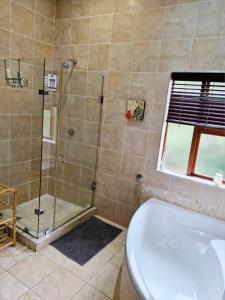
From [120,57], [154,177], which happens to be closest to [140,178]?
[154,177]

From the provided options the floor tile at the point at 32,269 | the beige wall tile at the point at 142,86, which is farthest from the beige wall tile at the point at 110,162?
the floor tile at the point at 32,269

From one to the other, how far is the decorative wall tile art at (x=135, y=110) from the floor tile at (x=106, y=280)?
1469mm

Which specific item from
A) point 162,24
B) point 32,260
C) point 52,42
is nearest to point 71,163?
point 32,260

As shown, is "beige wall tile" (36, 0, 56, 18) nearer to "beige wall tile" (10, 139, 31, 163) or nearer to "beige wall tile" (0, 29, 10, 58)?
"beige wall tile" (0, 29, 10, 58)

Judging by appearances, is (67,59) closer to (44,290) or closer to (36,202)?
(36,202)

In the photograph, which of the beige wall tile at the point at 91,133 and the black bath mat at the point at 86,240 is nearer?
the black bath mat at the point at 86,240

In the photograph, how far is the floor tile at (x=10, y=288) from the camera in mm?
1606

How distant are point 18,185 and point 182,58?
231 centimetres

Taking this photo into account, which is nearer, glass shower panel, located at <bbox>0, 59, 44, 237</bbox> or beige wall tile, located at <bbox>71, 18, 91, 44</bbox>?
glass shower panel, located at <bbox>0, 59, 44, 237</bbox>

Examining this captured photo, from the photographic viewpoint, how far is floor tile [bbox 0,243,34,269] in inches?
75.5

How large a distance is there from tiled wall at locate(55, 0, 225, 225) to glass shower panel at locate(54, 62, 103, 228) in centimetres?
11

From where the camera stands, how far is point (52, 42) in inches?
110

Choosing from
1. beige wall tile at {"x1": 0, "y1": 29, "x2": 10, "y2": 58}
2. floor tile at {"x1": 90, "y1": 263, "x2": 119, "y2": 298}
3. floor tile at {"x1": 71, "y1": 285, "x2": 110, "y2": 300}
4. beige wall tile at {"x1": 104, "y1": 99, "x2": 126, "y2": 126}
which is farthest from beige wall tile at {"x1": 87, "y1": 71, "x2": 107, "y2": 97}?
floor tile at {"x1": 71, "y1": 285, "x2": 110, "y2": 300}

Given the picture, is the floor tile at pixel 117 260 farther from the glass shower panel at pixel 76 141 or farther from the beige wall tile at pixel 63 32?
the beige wall tile at pixel 63 32
